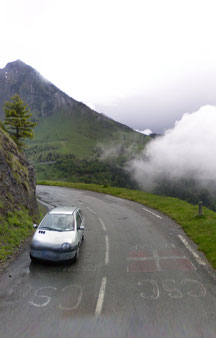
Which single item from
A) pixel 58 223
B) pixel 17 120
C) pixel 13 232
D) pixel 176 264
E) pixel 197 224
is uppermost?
pixel 17 120

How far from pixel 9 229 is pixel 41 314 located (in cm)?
613

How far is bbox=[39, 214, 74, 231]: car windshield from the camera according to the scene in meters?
9.48

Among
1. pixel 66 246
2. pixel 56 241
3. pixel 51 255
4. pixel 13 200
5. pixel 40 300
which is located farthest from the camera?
pixel 13 200

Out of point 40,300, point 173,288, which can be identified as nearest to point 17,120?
point 40,300

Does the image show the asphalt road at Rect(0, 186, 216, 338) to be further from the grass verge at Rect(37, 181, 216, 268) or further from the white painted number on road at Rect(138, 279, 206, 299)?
the grass verge at Rect(37, 181, 216, 268)

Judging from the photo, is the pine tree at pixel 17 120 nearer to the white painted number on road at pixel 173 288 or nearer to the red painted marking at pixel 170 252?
the red painted marking at pixel 170 252

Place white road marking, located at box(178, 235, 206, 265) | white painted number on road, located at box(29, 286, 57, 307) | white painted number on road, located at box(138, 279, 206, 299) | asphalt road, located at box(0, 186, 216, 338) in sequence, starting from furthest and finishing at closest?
white road marking, located at box(178, 235, 206, 265), white painted number on road, located at box(138, 279, 206, 299), white painted number on road, located at box(29, 286, 57, 307), asphalt road, located at box(0, 186, 216, 338)

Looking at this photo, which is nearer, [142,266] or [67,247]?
[67,247]

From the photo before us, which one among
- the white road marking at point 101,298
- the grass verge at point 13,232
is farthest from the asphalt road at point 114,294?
the grass verge at point 13,232

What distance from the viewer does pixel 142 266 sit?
337 inches

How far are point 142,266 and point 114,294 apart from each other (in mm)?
2321

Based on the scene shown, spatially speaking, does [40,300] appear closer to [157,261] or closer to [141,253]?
[157,261]

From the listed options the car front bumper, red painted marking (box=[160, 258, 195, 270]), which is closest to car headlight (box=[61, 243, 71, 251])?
the car front bumper

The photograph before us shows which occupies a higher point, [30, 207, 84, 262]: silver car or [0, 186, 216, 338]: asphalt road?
[30, 207, 84, 262]: silver car
